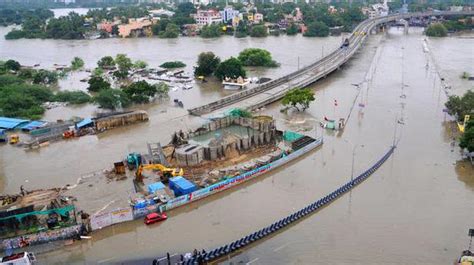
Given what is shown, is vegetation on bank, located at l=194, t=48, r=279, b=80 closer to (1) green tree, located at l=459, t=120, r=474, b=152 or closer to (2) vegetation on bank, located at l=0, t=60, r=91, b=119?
(2) vegetation on bank, located at l=0, t=60, r=91, b=119

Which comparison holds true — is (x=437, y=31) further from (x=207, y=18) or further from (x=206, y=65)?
(x=206, y=65)

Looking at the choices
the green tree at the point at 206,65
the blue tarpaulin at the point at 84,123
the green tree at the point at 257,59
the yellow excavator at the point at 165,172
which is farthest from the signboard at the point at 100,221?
the green tree at the point at 257,59

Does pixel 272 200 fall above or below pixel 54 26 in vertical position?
below

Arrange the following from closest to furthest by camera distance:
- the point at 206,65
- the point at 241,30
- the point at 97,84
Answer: the point at 97,84 < the point at 206,65 < the point at 241,30

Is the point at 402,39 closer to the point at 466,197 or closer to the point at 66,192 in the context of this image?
the point at 466,197

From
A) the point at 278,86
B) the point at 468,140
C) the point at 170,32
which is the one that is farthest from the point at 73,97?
the point at 170,32

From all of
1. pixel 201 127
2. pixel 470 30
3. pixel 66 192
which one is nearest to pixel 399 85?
pixel 201 127

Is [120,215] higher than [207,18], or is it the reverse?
[207,18]
